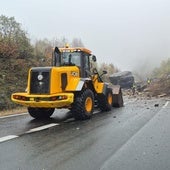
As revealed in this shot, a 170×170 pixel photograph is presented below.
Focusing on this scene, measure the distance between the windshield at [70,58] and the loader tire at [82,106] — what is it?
1.45 metres

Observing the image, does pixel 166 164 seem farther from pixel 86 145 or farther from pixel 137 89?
pixel 137 89

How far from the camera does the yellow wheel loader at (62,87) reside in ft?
38.2

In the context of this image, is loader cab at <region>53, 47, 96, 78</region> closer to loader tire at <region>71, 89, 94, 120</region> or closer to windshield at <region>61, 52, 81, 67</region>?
windshield at <region>61, 52, 81, 67</region>

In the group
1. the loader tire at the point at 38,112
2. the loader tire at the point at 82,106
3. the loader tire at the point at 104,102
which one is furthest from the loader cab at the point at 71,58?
the loader tire at the point at 38,112

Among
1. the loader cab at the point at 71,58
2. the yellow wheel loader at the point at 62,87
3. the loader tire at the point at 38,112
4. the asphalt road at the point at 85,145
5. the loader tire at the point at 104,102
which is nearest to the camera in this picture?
the asphalt road at the point at 85,145

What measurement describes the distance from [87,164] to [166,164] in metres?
1.38

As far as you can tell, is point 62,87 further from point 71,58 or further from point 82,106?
point 71,58

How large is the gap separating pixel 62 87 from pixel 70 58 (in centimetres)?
187

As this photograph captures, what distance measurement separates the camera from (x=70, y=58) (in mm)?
13742

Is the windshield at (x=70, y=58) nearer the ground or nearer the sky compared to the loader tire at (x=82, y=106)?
nearer the sky

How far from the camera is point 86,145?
307 inches

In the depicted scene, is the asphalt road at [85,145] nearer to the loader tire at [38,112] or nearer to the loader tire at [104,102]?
the loader tire at [38,112]

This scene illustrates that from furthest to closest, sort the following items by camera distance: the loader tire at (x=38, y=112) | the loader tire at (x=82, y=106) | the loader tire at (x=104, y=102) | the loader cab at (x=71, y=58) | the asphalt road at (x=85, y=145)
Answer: the loader tire at (x=104, y=102) < the loader cab at (x=71, y=58) < the loader tire at (x=38, y=112) < the loader tire at (x=82, y=106) < the asphalt road at (x=85, y=145)

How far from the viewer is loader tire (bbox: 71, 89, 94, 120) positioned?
39.8 ft
